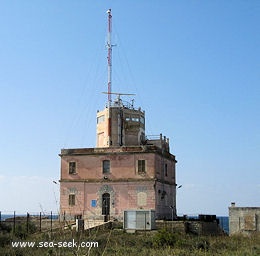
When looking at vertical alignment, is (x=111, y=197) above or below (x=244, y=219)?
above

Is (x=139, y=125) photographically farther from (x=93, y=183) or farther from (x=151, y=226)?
(x=151, y=226)

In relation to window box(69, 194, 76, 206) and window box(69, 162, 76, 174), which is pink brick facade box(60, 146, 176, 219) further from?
window box(69, 162, 76, 174)

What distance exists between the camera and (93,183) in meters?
40.7

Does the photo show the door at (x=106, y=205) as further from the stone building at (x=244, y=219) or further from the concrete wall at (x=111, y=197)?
the stone building at (x=244, y=219)

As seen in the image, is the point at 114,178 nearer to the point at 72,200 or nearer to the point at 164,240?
the point at 72,200

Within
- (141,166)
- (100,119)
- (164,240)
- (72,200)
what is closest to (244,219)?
(141,166)

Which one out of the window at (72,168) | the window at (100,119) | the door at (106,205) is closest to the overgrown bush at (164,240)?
the door at (106,205)

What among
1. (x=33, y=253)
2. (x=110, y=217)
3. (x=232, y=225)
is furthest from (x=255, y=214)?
(x=33, y=253)

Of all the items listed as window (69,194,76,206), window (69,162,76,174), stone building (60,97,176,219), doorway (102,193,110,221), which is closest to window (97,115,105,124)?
stone building (60,97,176,219)

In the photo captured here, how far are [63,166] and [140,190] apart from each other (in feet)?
Result: 25.8

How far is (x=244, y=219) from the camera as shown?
4019cm

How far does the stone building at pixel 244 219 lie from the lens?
130 feet

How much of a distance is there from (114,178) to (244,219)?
12229mm

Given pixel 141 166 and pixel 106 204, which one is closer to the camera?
pixel 141 166
